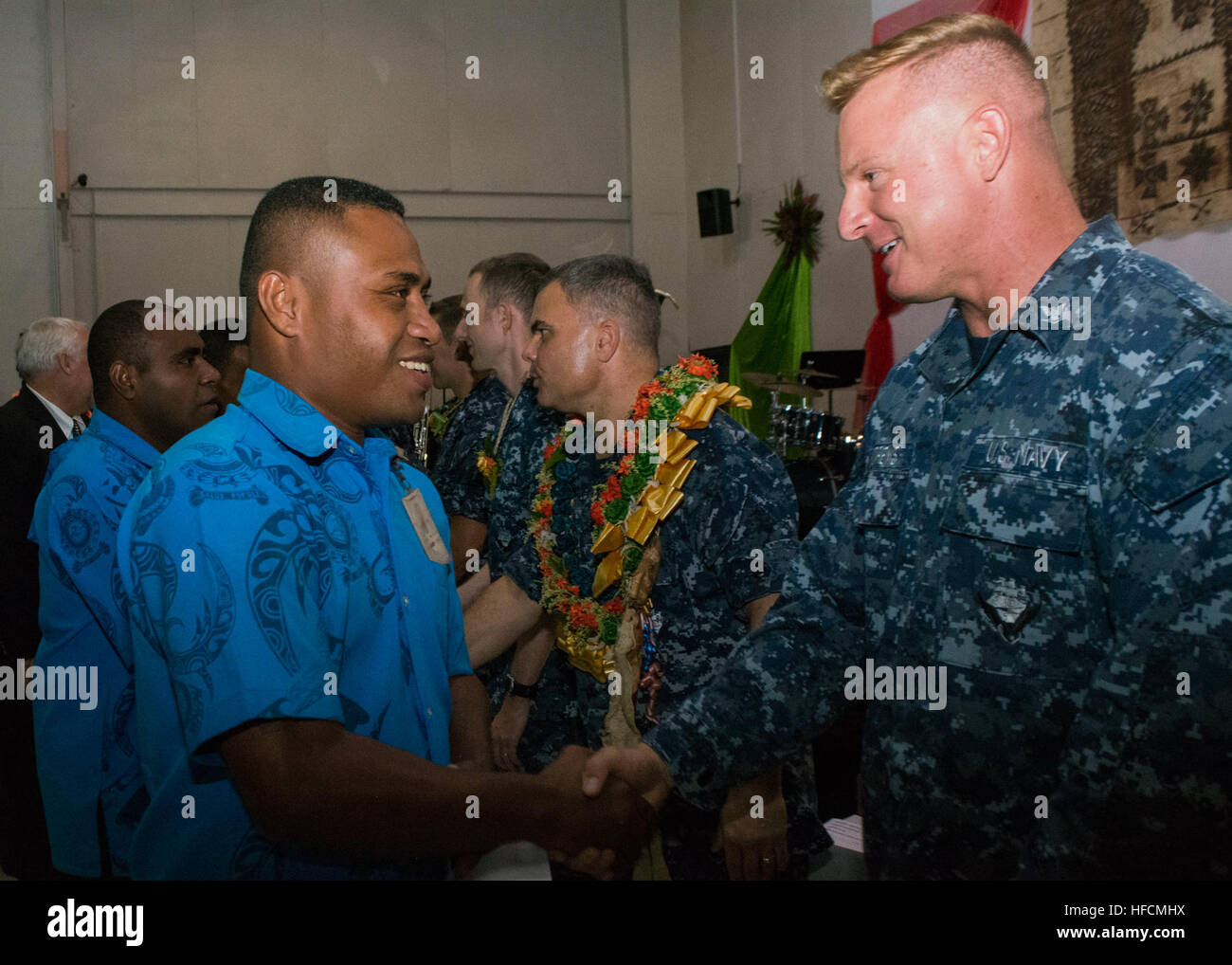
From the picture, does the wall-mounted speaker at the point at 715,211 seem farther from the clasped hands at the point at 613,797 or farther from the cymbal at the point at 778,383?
the clasped hands at the point at 613,797

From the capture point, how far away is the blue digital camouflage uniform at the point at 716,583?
202cm

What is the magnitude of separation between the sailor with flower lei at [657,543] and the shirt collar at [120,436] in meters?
0.99

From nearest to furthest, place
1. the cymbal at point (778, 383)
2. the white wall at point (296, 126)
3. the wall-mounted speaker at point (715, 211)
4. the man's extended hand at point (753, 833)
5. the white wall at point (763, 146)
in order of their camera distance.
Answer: the man's extended hand at point (753, 833)
the cymbal at point (778, 383)
the white wall at point (763, 146)
the white wall at point (296, 126)
the wall-mounted speaker at point (715, 211)

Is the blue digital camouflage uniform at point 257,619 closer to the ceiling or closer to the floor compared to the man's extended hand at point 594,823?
closer to the ceiling

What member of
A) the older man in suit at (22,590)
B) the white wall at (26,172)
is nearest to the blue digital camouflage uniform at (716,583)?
the older man in suit at (22,590)

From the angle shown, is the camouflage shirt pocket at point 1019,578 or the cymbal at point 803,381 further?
the cymbal at point 803,381

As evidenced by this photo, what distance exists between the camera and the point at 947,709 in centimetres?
132

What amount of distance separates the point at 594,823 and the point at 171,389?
5.52ft

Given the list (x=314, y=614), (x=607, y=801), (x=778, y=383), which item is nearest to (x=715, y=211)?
(x=778, y=383)

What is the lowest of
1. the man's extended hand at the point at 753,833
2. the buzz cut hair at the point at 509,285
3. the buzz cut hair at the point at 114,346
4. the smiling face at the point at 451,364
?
the man's extended hand at the point at 753,833

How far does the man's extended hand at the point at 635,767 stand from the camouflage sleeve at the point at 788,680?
0.08 feet

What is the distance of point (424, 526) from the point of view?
162 cm

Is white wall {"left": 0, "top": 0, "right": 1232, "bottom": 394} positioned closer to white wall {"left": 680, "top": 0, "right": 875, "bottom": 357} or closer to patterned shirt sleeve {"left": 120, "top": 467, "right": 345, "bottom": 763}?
white wall {"left": 680, "top": 0, "right": 875, "bottom": 357}

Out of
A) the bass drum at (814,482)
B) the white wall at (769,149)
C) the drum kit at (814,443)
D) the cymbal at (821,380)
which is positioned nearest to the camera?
the bass drum at (814,482)
